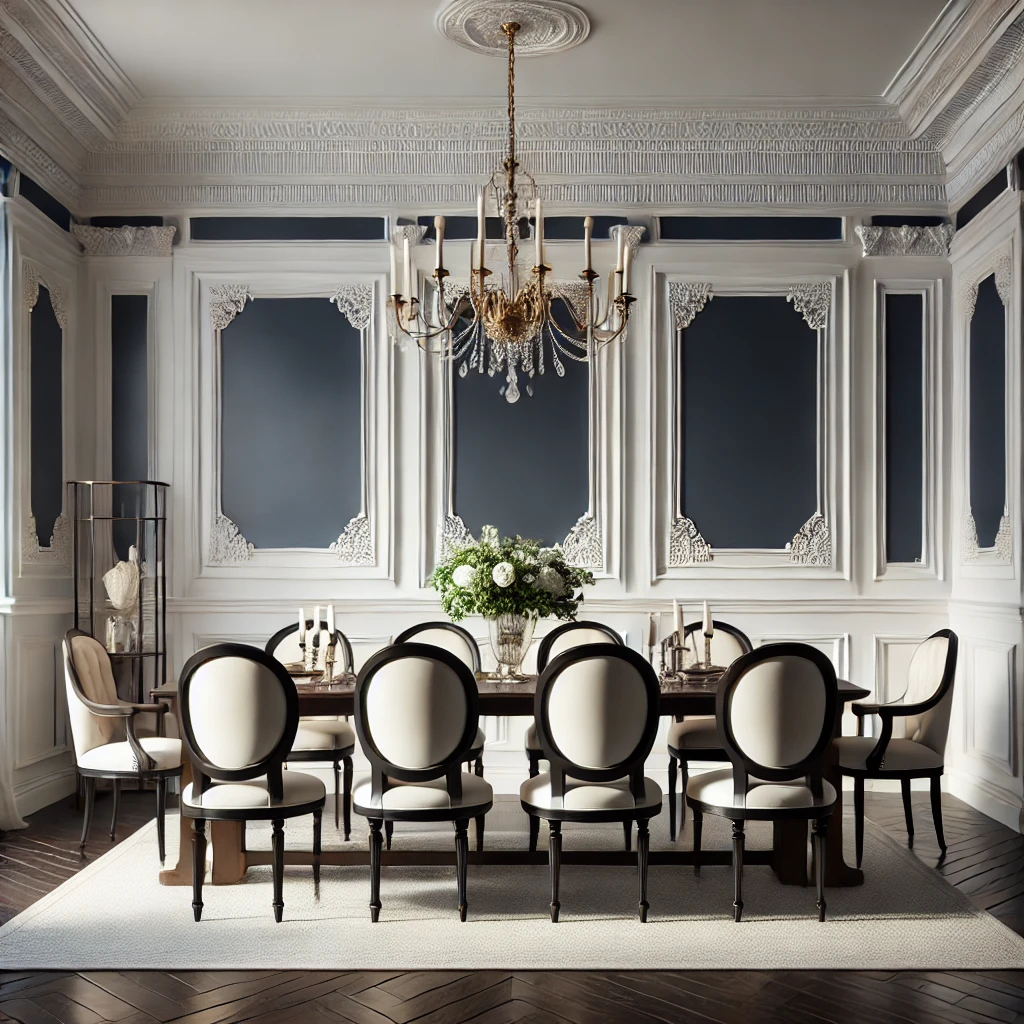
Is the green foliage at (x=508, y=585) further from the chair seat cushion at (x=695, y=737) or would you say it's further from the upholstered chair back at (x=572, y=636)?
the chair seat cushion at (x=695, y=737)

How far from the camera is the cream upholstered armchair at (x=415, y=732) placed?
3.72m

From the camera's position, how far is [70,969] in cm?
342

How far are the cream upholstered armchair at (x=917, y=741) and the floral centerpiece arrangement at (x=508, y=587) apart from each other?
1.27m

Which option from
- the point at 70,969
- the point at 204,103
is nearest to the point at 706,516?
the point at 204,103

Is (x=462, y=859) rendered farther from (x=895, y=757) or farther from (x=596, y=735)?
(x=895, y=757)

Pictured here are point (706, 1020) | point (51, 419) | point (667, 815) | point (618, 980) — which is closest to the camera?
point (706, 1020)

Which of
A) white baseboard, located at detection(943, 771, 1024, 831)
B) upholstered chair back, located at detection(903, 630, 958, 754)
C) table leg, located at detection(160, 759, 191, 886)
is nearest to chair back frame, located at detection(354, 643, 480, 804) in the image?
table leg, located at detection(160, 759, 191, 886)

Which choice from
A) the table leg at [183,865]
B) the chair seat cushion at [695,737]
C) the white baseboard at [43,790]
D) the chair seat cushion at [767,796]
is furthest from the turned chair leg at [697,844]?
the white baseboard at [43,790]

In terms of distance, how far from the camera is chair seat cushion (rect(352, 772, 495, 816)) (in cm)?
377

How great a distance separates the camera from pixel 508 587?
4.47m

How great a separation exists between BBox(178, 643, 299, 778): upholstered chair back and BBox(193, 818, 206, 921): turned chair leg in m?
0.23

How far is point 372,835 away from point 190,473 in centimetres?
314

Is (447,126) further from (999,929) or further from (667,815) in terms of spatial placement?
(999,929)

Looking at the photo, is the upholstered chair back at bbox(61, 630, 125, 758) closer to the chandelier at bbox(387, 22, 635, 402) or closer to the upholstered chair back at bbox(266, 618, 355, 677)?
the upholstered chair back at bbox(266, 618, 355, 677)
